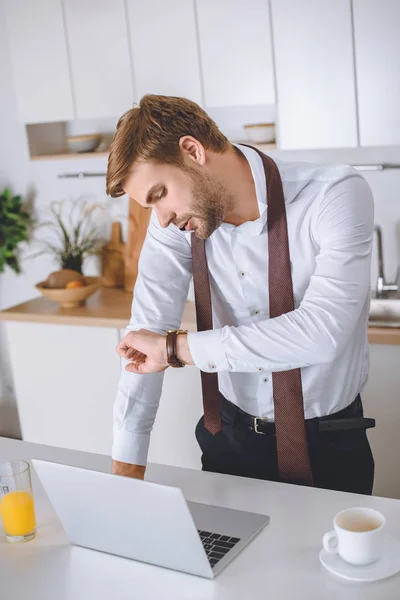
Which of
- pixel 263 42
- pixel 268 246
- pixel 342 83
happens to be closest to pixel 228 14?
pixel 263 42

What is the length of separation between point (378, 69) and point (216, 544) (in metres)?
1.96

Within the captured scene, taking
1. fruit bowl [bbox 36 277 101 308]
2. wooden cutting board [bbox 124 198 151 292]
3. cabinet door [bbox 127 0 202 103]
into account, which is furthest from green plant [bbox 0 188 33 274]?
cabinet door [bbox 127 0 202 103]

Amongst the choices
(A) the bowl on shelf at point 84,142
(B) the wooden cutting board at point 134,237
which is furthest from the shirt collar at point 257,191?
(A) the bowl on shelf at point 84,142

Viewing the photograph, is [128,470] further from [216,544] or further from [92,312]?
[92,312]

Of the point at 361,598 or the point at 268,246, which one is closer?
the point at 361,598

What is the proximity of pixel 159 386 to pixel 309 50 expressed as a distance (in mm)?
1561

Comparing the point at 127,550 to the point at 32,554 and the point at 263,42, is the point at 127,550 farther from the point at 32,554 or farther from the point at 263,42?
the point at 263,42

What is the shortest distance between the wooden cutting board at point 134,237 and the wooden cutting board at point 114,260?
119 mm

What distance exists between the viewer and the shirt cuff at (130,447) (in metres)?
1.80

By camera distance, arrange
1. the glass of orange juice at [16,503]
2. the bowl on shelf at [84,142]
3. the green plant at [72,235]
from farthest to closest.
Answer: the green plant at [72,235] < the bowl on shelf at [84,142] < the glass of orange juice at [16,503]

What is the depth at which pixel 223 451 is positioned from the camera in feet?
6.53

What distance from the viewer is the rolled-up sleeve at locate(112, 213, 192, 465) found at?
1830 millimetres

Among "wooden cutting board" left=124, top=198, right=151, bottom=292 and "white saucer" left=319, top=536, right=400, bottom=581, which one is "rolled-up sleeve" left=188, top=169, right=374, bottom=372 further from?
"wooden cutting board" left=124, top=198, right=151, bottom=292

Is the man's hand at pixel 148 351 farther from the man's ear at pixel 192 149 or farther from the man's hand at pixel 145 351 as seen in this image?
the man's ear at pixel 192 149
